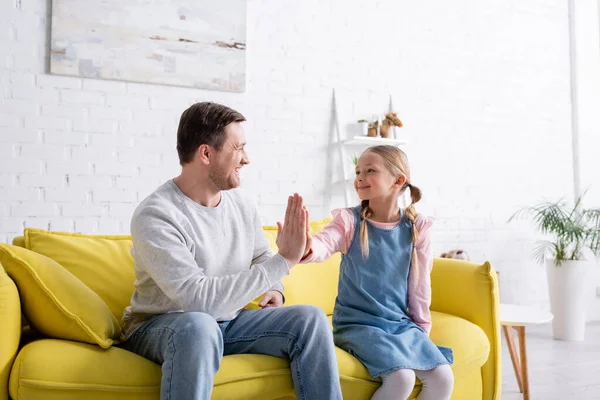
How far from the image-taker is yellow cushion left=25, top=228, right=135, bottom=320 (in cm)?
198

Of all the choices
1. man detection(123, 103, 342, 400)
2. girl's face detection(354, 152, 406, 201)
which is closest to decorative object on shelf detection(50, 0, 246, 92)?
man detection(123, 103, 342, 400)

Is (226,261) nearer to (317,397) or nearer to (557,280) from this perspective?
(317,397)

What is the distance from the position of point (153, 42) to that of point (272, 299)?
1.91 m

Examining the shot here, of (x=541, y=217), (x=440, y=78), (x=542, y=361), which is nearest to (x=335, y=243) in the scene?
(x=542, y=361)

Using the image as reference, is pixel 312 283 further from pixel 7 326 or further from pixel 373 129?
pixel 373 129

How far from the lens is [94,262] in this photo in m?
2.02

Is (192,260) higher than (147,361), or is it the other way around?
(192,260)

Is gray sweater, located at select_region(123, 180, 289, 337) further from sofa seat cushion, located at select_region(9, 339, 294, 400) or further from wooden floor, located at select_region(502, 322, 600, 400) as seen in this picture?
wooden floor, located at select_region(502, 322, 600, 400)

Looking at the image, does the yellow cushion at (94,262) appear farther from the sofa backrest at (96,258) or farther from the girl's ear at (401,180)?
the girl's ear at (401,180)

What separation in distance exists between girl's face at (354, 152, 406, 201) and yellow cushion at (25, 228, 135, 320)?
0.87 m

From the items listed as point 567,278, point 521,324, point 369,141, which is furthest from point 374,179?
point 567,278

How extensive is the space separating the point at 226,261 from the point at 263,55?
2041 mm

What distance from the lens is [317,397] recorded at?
155 centimetres

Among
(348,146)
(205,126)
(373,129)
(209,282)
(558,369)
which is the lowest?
(558,369)
